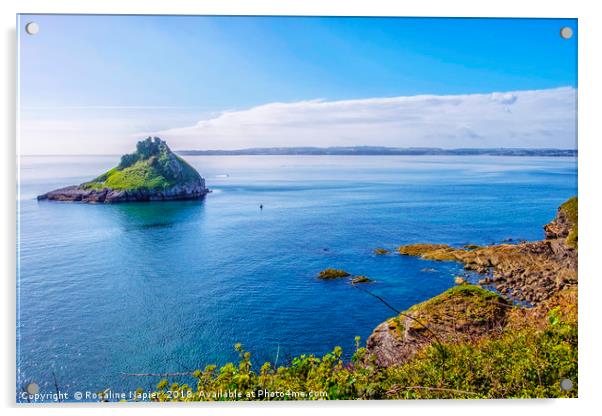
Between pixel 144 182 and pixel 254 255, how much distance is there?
19.7 feet

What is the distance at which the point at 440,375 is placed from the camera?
195 inches

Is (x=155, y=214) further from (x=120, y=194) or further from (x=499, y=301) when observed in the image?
(x=499, y=301)

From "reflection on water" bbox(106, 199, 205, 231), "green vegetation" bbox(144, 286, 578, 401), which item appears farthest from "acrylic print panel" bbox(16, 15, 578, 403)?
"reflection on water" bbox(106, 199, 205, 231)

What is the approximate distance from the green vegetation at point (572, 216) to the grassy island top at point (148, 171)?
7.02 meters

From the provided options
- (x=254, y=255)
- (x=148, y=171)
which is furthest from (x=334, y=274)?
(x=148, y=171)

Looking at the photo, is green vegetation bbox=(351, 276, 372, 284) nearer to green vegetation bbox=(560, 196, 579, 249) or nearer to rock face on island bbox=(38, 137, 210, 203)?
green vegetation bbox=(560, 196, 579, 249)

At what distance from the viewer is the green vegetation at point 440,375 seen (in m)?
4.89

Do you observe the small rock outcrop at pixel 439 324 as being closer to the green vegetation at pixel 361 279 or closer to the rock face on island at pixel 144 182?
the green vegetation at pixel 361 279

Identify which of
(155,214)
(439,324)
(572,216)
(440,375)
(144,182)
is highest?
(144,182)

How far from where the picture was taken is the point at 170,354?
688 centimetres

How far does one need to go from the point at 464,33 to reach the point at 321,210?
4.20 m

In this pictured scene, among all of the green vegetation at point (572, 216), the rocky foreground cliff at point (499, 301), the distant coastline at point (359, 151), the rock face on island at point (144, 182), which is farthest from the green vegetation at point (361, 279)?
the rock face on island at point (144, 182)

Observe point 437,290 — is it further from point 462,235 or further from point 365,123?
point 365,123
